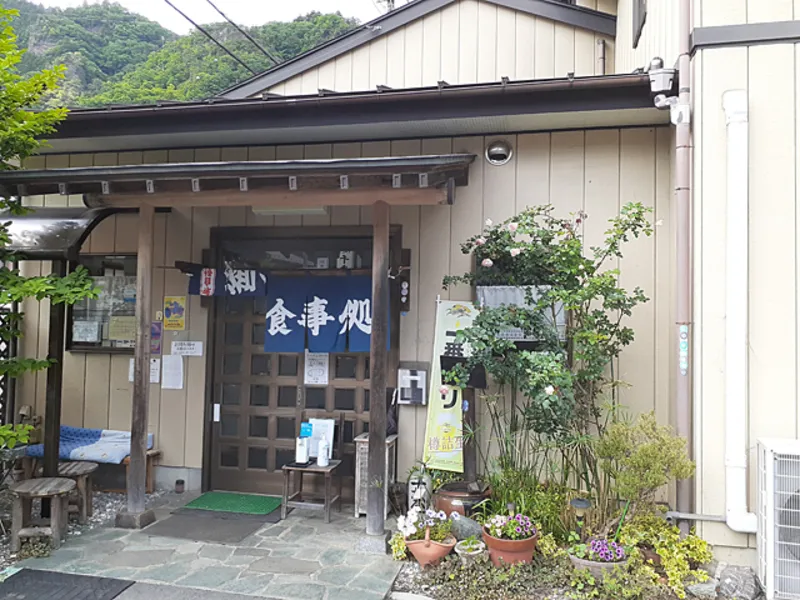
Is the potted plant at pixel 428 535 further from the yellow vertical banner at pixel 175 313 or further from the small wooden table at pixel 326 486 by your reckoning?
the yellow vertical banner at pixel 175 313

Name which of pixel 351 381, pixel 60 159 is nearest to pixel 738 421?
pixel 351 381

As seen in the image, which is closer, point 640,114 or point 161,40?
point 640,114

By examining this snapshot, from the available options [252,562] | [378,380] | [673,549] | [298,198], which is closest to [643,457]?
[673,549]

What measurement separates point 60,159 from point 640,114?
6.57 m

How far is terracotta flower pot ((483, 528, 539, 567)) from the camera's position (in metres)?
4.12

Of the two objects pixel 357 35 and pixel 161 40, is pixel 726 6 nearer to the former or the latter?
pixel 357 35

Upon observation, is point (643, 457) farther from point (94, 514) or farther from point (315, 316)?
point (94, 514)

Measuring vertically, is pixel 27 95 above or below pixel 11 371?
above

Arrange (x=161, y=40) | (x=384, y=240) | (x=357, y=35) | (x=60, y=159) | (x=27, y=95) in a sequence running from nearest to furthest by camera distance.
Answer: (x=27, y=95) → (x=384, y=240) → (x=60, y=159) → (x=357, y=35) → (x=161, y=40)

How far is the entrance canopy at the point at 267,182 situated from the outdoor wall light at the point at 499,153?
583mm

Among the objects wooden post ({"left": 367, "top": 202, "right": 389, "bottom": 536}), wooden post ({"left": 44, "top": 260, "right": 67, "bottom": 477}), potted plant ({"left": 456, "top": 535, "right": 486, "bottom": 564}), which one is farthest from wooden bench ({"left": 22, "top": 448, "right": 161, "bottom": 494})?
potted plant ({"left": 456, "top": 535, "right": 486, "bottom": 564})

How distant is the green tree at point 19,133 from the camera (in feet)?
14.4

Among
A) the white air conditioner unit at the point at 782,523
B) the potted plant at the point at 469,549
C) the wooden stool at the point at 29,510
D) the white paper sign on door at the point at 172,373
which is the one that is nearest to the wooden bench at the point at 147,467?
the white paper sign on door at the point at 172,373

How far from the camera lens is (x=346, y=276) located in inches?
233
